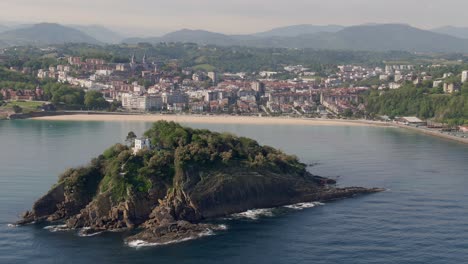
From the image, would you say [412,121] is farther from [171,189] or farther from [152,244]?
[152,244]

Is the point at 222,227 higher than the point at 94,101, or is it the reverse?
the point at 94,101

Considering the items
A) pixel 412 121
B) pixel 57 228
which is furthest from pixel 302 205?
pixel 412 121

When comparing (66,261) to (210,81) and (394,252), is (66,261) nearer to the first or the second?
(394,252)

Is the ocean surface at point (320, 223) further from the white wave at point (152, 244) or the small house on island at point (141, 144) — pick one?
the small house on island at point (141, 144)

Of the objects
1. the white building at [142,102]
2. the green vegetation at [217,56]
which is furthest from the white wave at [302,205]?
the green vegetation at [217,56]

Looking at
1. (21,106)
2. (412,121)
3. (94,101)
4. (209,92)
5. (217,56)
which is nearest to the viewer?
(412,121)

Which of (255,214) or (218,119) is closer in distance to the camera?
(255,214)

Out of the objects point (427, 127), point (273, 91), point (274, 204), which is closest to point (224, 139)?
point (274, 204)
